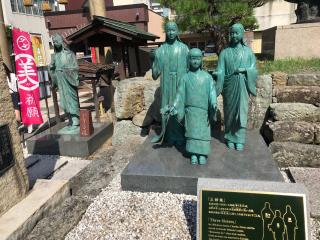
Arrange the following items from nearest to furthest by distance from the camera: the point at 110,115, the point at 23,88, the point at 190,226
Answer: the point at 190,226 < the point at 23,88 < the point at 110,115

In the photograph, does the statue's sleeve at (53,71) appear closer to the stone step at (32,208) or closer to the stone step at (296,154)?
the stone step at (32,208)

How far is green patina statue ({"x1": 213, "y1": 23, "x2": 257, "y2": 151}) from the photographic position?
13.6 ft

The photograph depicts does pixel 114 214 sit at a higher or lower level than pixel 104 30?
lower

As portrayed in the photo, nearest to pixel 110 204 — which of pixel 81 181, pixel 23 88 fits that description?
pixel 81 181

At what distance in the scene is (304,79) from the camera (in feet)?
19.2

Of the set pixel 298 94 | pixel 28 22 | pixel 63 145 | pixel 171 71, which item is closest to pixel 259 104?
pixel 298 94

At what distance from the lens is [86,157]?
5762 millimetres

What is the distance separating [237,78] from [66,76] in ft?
11.9

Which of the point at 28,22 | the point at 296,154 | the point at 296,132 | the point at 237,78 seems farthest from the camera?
the point at 28,22

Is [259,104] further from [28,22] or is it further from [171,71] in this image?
[28,22]

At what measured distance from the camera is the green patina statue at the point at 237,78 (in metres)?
4.15

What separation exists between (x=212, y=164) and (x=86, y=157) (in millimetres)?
2797

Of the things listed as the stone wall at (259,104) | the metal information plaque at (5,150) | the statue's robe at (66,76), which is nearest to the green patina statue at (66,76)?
the statue's robe at (66,76)

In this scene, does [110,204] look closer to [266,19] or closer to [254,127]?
[254,127]
